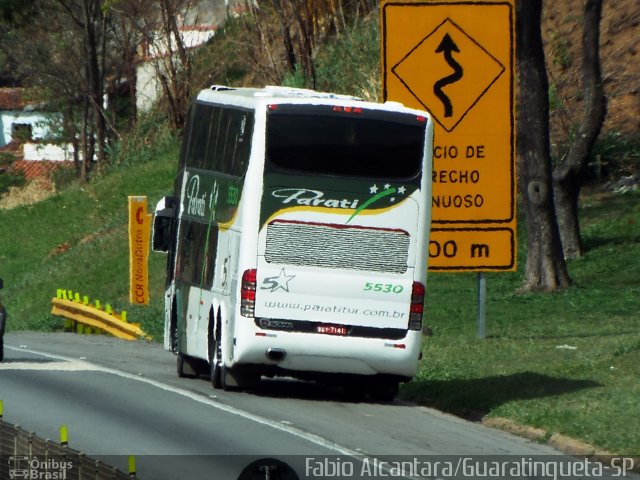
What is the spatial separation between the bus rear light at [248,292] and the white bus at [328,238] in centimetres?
1

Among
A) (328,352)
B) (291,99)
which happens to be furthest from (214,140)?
(328,352)

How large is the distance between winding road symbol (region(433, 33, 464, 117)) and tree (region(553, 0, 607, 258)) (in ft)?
30.2

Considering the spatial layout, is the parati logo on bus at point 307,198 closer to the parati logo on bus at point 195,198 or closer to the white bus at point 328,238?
the white bus at point 328,238

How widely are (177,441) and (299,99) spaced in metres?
5.48

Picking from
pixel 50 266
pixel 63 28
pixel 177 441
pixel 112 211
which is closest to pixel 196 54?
pixel 63 28

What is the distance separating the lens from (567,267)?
3183 cm

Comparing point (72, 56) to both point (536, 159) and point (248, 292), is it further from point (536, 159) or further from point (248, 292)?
point (248, 292)

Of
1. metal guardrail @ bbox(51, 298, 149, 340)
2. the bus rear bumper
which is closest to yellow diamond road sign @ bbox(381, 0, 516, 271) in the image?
the bus rear bumper

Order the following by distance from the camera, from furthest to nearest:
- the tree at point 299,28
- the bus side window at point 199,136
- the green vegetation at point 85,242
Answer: the tree at point 299,28 → the green vegetation at point 85,242 → the bus side window at point 199,136

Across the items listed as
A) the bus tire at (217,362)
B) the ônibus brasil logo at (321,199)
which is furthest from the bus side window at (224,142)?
the bus tire at (217,362)

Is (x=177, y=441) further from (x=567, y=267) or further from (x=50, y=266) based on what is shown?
(x=50, y=266)

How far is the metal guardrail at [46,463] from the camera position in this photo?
8703 mm

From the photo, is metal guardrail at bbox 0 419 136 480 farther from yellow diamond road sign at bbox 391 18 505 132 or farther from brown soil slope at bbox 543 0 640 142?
brown soil slope at bbox 543 0 640 142

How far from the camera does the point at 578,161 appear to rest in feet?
107
